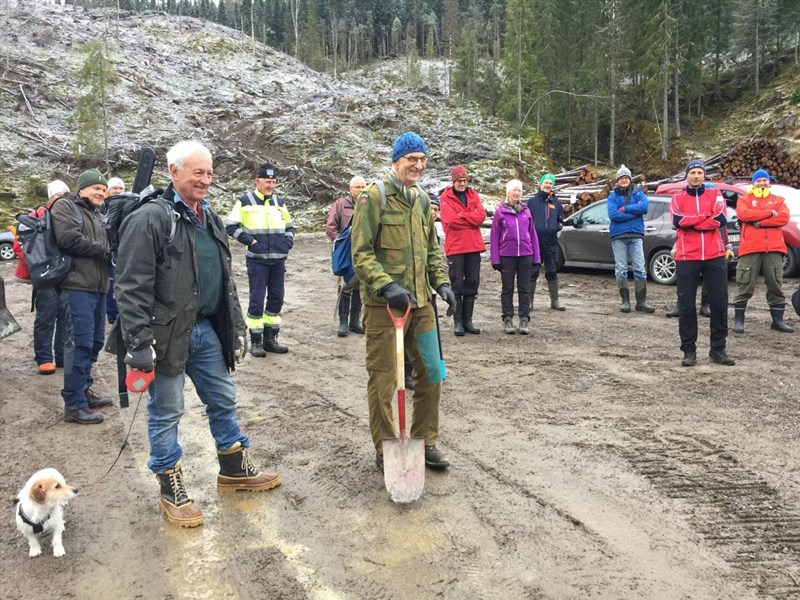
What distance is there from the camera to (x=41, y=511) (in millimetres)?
3303

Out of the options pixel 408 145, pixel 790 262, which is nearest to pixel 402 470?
pixel 408 145

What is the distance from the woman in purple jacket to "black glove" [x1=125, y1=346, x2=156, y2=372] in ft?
18.8

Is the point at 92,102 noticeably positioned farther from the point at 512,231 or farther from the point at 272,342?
the point at 512,231

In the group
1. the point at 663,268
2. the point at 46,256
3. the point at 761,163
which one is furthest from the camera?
the point at 761,163

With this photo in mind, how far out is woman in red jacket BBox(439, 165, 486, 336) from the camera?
27.1 ft

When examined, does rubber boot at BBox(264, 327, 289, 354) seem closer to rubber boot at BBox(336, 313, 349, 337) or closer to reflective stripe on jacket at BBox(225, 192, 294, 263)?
reflective stripe on jacket at BBox(225, 192, 294, 263)

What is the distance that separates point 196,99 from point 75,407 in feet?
133

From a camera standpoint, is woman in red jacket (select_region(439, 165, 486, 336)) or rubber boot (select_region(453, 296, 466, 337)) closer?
woman in red jacket (select_region(439, 165, 486, 336))

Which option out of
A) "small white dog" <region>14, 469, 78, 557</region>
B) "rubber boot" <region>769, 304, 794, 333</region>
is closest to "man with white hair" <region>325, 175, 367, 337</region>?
"small white dog" <region>14, 469, 78, 557</region>

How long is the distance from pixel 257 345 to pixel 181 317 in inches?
162

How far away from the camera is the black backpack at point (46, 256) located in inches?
210

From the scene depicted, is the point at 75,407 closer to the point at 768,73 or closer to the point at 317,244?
the point at 317,244

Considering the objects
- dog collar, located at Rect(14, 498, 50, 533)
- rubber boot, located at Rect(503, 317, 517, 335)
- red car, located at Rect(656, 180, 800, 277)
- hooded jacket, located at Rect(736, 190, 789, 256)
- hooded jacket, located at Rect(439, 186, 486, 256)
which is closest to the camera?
dog collar, located at Rect(14, 498, 50, 533)

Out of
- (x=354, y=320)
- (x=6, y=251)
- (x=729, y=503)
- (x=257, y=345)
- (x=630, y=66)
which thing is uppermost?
(x=630, y=66)
